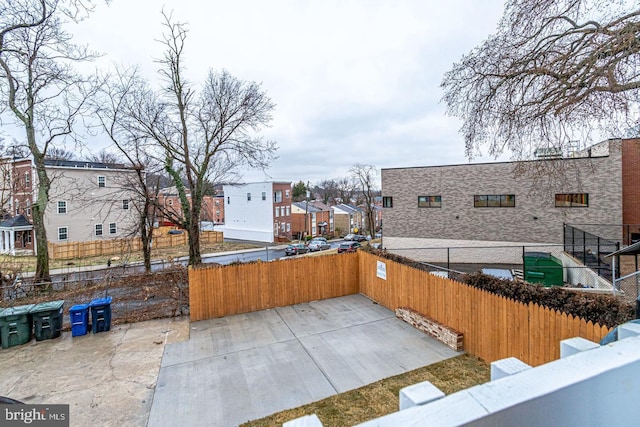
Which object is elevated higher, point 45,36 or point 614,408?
point 45,36

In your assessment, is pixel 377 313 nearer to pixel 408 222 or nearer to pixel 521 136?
pixel 521 136

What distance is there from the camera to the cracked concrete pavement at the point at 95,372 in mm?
5527

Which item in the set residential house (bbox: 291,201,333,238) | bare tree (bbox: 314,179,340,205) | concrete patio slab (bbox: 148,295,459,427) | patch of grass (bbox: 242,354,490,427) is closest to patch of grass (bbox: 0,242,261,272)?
residential house (bbox: 291,201,333,238)

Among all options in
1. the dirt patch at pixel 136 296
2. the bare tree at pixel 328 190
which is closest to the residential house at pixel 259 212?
the dirt patch at pixel 136 296

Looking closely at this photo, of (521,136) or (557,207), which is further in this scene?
(557,207)

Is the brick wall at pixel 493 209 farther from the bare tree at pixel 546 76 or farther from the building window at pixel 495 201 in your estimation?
the bare tree at pixel 546 76

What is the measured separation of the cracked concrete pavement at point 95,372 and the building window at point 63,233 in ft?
90.0

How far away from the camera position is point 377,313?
9.95m

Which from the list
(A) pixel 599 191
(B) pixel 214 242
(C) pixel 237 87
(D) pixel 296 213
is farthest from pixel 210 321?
(D) pixel 296 213

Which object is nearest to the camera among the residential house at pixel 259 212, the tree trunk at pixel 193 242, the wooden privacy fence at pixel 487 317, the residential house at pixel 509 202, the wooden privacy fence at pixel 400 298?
the wooden privacy fence at pixel 487 317

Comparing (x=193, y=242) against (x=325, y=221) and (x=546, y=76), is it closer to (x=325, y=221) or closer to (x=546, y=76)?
(x=546, y=76)

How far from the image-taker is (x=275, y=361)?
23.2 ft

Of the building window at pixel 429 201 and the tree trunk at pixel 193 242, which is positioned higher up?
the building window at pixel 429 201

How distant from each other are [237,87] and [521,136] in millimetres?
14362
